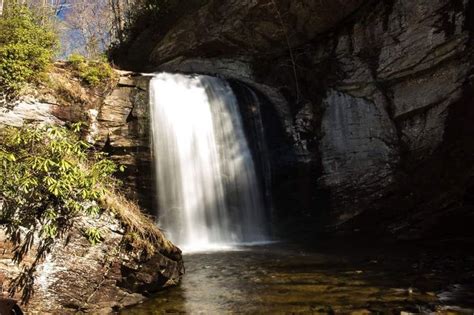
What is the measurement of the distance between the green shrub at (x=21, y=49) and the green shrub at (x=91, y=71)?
109 centimetres

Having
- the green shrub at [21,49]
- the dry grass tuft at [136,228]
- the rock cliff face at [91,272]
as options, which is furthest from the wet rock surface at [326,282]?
the green shrub at [21,49]

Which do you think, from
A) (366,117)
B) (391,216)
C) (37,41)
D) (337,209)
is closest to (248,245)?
(337,209)

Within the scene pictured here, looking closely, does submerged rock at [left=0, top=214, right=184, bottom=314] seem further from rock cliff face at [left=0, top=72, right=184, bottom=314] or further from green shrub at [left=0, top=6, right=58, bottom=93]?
green shrub at [left=0, top=6, right=58, bottom=93]

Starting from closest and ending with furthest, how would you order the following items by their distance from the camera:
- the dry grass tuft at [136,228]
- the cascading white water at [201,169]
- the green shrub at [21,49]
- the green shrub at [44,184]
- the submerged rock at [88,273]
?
the submerged rock at [88,273] < the green shrub at [44,184] < the dry grass tuft at [136,228] < the green shrub at [21,49] < the cascading white water at [201,169]

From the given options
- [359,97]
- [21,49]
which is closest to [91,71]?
[21,49]

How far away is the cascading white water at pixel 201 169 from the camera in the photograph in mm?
11062

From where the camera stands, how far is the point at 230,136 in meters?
12.4

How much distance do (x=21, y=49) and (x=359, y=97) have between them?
870 cm

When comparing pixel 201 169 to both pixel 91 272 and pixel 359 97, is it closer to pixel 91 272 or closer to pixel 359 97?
pixel 359 97

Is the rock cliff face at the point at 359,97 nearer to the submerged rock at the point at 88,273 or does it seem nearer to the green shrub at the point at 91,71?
the green shrub at the point at 91,71

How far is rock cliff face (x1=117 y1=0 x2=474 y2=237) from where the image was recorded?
33.3ft

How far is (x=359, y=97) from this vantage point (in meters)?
12.1

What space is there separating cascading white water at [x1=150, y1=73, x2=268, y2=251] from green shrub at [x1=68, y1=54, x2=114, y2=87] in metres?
1.27

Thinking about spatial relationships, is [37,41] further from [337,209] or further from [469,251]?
[469,251]
